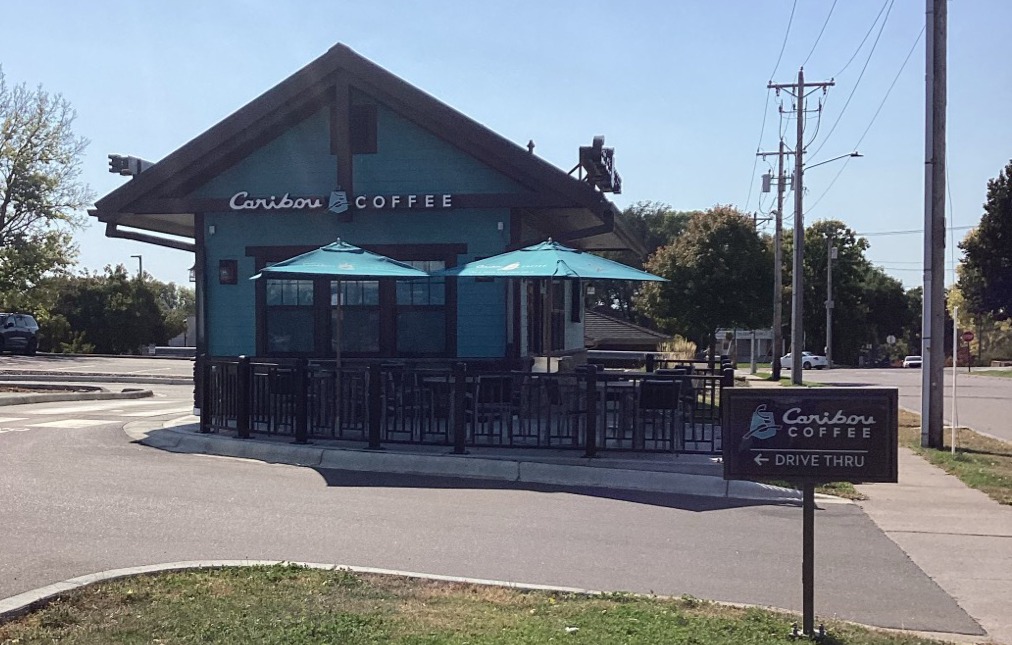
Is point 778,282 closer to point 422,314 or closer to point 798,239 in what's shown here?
point 798,239

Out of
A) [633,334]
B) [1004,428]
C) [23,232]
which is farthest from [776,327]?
[23,232]

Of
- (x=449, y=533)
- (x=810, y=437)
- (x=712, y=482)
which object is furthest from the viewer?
(x=712, y=482)

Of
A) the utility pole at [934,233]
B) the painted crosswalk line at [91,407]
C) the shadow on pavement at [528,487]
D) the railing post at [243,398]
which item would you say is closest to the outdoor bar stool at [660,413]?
the shadow on pavement at [528,487]

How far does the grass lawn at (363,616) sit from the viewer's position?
5148mm

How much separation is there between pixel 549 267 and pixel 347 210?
4.76m

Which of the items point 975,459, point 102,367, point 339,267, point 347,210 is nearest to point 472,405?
point 339,267

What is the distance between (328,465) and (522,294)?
18.8ft

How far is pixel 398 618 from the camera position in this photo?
18.1ft

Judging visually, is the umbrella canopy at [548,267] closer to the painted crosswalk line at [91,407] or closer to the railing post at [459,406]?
the railing post at [459,406]

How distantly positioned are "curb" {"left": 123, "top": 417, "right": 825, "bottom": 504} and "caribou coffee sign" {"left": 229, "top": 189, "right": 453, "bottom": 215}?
4.34 metres

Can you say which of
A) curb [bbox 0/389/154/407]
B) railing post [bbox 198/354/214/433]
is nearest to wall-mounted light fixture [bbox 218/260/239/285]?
railing post [bbox 198/354/214/433]

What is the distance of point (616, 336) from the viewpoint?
36938mm

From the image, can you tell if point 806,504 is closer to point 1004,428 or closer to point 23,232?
point 1004,428

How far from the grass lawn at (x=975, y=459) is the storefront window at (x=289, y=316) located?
989 cm
